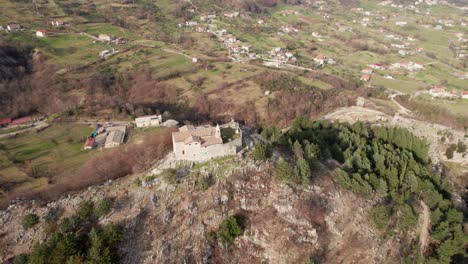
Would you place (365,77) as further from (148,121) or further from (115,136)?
(115,136)

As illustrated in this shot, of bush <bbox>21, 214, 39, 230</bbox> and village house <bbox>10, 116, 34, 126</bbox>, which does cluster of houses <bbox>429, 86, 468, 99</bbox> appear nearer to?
bush <bbox>21, 214, 39, 230</bbox>

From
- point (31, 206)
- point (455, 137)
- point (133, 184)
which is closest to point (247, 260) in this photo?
point (133, 184)

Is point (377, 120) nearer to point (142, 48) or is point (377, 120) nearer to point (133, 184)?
point (133, 184)

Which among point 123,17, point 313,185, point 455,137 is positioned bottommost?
point 455,137

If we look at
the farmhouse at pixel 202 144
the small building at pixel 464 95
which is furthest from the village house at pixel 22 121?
the small building at pixel 464 95

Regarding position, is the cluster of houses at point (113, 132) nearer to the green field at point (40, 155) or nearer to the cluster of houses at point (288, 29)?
the green field at point (40, 155)
